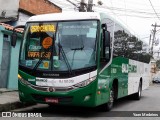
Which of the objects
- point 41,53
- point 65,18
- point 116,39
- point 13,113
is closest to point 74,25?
point 65,18

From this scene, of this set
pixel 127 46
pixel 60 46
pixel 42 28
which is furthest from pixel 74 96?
pixel 127 46

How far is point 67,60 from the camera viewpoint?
962cm

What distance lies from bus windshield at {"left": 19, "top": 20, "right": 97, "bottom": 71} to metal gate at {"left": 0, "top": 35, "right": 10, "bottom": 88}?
184 inches

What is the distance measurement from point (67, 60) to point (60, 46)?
51cm

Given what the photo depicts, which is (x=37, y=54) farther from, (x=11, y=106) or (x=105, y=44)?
(x=11, y=106)

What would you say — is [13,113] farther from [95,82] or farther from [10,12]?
[10,12]

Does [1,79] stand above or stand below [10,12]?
below

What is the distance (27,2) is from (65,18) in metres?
13.2

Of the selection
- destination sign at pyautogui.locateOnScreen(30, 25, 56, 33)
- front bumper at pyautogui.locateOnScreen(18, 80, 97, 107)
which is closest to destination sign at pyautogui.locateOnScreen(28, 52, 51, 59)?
destination sign at pyautogui.locateOnScreen(30, 25, 56, 33)

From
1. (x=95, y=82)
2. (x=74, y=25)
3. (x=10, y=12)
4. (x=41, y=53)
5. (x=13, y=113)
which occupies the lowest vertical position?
(x=13, y=113)

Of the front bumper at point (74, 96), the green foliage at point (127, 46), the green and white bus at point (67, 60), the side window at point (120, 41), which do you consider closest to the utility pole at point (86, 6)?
the green foliage at point (127, 46)

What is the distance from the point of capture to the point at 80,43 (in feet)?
32.0

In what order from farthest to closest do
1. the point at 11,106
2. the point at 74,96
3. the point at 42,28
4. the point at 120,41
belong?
the point at 120,41 → the point at 11,106 → the point at 42,28 → the point at 74,96

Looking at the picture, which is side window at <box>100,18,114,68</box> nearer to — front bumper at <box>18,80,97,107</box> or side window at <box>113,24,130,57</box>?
front bumper at <box>18,80,97,107</box>
